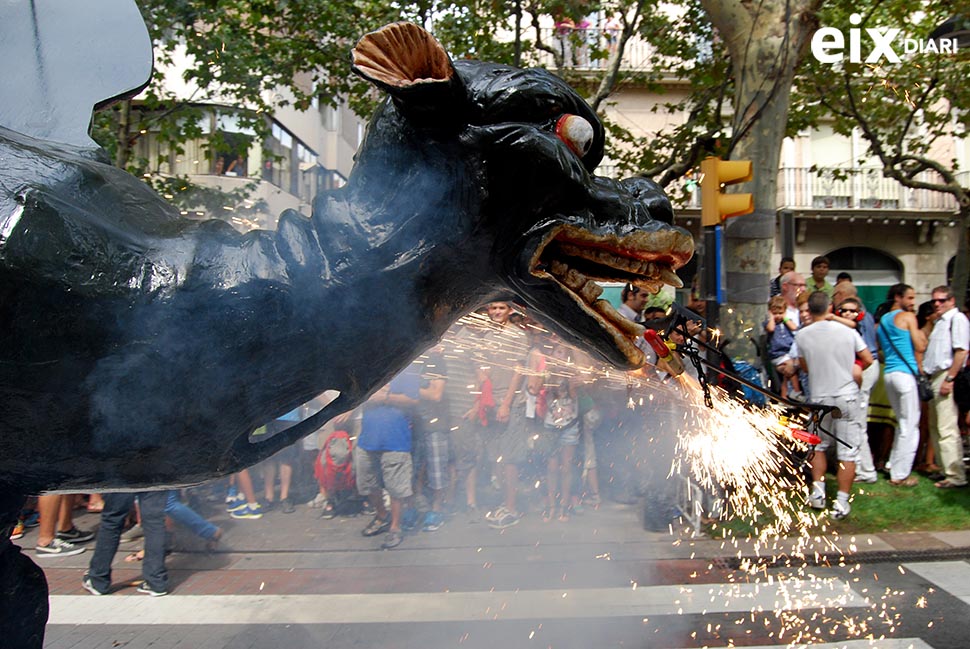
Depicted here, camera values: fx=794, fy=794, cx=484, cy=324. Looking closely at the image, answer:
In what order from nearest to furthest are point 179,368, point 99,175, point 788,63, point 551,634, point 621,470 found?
point 179,368 < point 99,175 < point 551,634 < point 621,470 < point 788,63

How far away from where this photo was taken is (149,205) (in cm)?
150

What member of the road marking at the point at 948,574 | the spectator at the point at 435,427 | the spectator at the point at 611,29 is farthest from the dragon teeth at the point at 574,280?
the spectator at the point at 611,29

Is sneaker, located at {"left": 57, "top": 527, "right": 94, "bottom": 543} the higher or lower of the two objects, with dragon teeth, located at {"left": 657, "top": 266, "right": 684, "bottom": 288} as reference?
lower

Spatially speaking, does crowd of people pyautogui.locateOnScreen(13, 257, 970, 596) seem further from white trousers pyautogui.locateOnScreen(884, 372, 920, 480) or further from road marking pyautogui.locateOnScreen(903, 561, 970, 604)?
road marking pyautogui.locateOnScreen(903, 561, 970, 604)

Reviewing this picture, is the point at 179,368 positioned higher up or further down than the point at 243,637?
higher up

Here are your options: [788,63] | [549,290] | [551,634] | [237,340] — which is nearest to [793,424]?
[551,634]

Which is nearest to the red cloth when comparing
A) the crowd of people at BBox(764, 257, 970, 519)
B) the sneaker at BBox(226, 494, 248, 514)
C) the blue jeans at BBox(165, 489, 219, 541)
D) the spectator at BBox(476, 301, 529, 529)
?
the spectator at BBox(476, 301, 529, 529)

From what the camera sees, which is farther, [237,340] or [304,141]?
[304,141]

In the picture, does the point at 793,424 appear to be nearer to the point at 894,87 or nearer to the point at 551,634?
the point at 551,634

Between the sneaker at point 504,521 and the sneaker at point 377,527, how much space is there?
0.77m

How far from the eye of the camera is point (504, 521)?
5.94m

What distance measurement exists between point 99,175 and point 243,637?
3.48 metres

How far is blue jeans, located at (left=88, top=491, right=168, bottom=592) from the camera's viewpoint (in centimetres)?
497

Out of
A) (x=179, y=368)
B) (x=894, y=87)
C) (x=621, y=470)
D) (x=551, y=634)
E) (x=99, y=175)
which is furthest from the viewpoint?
(x=894, y=87)
